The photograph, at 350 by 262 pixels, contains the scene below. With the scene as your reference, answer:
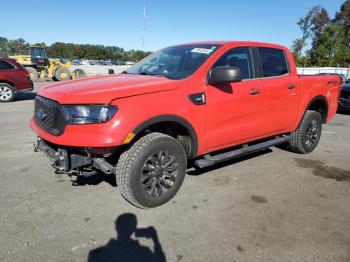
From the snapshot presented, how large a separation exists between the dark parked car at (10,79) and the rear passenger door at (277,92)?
34.4 ft

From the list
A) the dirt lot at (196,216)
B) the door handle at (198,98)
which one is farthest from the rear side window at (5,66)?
the door handle at (198,98)

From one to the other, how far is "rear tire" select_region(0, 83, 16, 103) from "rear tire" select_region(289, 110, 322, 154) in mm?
10670

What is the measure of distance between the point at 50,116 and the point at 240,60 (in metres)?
2.61

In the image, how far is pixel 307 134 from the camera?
5.84 meters

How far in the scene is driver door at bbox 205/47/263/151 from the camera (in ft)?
13.1

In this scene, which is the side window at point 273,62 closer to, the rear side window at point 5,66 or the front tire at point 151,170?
the front tire at point 151,170

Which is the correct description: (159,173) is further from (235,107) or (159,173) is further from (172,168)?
(235,107)

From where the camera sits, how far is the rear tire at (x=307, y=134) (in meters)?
5.64

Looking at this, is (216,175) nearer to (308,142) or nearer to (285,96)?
(285,96)

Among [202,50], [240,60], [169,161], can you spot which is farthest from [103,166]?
[240,60]

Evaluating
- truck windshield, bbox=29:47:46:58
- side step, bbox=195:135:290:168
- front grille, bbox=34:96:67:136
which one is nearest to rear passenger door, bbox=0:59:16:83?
front grille, bbox=34:96:67:136

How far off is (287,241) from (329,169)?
2.57m

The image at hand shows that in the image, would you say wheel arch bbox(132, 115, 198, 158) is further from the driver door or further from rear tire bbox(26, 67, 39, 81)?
rear tire bbox(26, 67, 39, 81)

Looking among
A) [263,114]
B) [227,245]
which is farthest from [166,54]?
[227,245]
